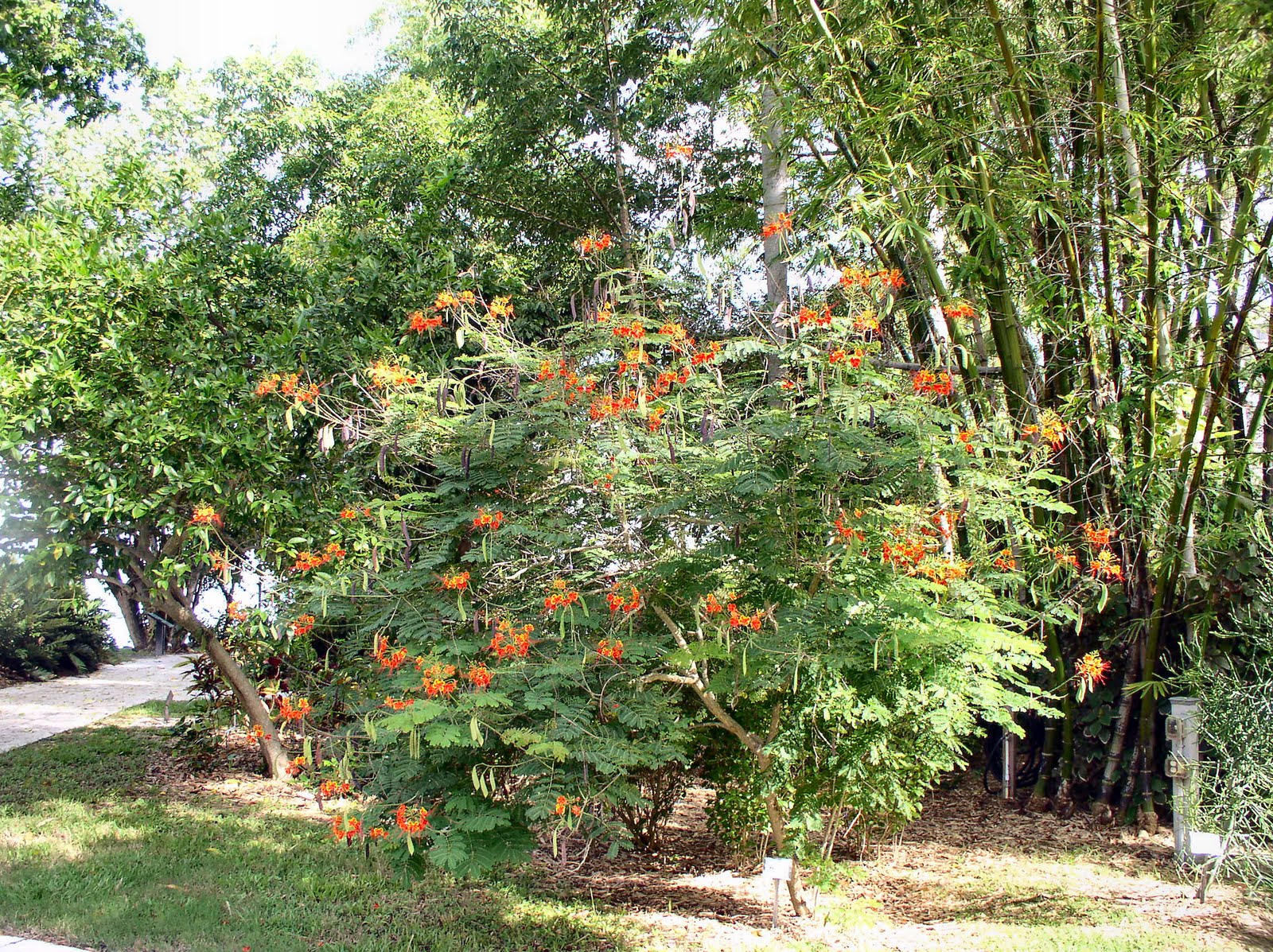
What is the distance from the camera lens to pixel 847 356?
3406 millimetres

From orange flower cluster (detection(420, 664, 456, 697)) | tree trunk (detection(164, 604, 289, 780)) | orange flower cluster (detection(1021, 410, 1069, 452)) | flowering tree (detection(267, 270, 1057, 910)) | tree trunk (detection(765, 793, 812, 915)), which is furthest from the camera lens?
tree trunk (detection(164, 604, 289, 780))

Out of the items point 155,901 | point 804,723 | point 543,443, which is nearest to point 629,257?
point 543,443

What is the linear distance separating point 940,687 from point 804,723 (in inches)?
22.7

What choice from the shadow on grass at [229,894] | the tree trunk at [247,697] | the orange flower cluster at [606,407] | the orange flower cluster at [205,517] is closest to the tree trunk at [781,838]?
the shadow on grass at [229,894]

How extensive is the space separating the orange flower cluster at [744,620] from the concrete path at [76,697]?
545 cm

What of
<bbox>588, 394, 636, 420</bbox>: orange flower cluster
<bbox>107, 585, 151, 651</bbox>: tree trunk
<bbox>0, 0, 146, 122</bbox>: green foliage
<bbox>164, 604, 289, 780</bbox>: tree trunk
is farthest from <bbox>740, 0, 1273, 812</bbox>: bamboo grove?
<bbox>107, 585, 151, 651</bbox>: tree trunk

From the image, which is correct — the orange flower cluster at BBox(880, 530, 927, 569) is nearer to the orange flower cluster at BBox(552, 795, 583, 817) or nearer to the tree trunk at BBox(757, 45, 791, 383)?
the orange flower cluster at BBox(552, 795, 583, 817)

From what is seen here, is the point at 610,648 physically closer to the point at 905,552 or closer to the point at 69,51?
the point at 905,552

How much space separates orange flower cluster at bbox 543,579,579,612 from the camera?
3.43 metres

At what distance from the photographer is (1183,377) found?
437 cm

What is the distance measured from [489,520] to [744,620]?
0.99 meters

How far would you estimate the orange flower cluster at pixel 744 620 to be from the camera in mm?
3453

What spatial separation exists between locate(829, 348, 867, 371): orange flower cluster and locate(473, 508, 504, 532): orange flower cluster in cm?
133

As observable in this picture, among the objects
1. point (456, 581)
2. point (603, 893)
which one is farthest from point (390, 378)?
point (603, 893)
